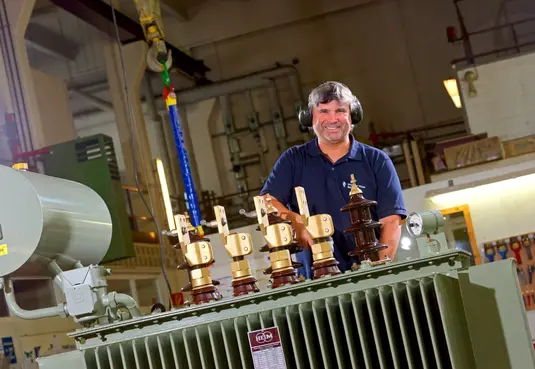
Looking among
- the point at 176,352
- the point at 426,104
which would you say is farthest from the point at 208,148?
the point at 176,352

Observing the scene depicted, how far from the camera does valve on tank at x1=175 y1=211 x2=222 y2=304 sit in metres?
1.55

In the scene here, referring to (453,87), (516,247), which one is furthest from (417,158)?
(516,247)

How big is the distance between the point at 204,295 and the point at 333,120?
674mm

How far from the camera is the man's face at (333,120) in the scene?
2.04 metres

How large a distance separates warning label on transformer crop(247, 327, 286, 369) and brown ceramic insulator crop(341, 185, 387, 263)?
0.84ft

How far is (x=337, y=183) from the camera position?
6.81 feet

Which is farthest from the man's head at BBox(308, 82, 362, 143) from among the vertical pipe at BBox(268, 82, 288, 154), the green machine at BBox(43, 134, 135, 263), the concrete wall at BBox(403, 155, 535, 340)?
the vertical pipe at BBox(268, 82, 288, 154)

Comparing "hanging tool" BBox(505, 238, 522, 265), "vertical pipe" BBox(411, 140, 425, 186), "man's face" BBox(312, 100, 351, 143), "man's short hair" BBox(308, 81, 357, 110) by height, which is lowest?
"hanging tool" BBox(505, 238, 522, 265)

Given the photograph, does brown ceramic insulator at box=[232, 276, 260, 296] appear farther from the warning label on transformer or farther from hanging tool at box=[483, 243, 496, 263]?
hanging tool at box=[483, 243, 496, 263]

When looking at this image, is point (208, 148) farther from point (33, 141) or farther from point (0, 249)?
point (0, 249)

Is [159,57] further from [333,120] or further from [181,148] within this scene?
[333,120]

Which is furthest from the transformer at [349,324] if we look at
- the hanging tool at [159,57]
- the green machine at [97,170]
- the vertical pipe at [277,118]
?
the vertical pipe at [277,118]

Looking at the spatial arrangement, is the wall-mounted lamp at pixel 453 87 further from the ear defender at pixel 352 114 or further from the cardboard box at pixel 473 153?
the ear defender at pixel 352 114

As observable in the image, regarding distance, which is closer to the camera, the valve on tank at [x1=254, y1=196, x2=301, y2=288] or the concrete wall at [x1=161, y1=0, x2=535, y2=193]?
the valve on tank at [x1=254, y1=196, x2=301, y2=288]
